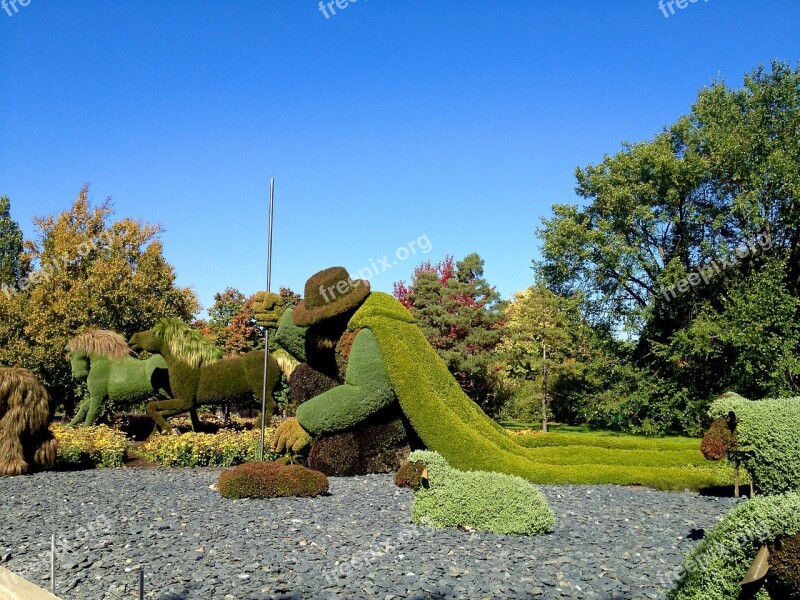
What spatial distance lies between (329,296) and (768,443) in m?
6.37

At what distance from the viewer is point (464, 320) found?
28.0m

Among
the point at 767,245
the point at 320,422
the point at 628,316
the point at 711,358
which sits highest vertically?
the point at 767,245

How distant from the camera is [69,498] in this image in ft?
26.7

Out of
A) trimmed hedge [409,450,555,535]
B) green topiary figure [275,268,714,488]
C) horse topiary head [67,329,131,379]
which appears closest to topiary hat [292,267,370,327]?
green topiary figure [275,268,714,488]

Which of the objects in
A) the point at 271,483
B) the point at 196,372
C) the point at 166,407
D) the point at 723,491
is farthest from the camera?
the point at 196,372

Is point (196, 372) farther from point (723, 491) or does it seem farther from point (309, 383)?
point (723, 491)

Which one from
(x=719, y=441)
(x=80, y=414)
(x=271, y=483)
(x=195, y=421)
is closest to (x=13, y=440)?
(x=271, y=483)

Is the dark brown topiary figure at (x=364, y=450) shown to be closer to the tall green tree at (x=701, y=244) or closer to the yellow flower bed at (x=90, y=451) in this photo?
the yellow flower bed at (x=90, y=451)

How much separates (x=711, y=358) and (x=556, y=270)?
697 cm

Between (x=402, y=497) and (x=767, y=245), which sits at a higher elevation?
(x=767, y=245)

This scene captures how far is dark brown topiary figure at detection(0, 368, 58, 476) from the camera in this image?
9.95 meters

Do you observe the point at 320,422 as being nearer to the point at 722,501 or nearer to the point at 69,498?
the point at 69,498

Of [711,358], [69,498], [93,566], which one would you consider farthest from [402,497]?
[711,358]

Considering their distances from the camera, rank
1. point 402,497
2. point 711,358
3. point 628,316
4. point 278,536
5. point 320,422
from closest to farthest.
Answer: point 278,536 < point 402,497 < point 320,422 < point 711,358 < point 628,316
